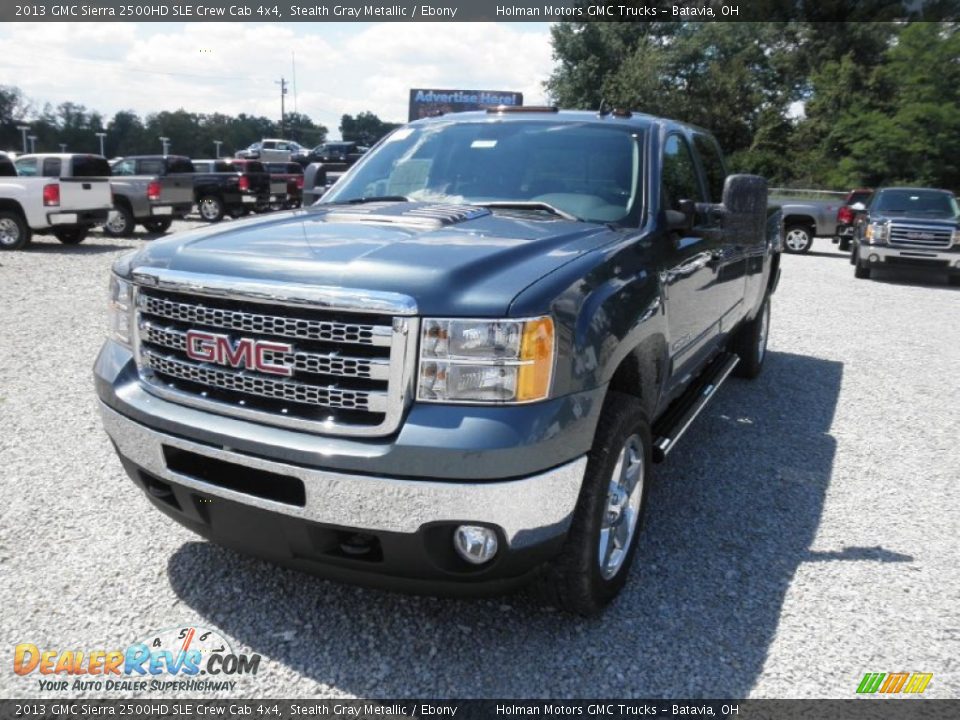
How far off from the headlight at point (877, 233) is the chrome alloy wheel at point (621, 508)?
1303 centimetres

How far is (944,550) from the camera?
12.3ft

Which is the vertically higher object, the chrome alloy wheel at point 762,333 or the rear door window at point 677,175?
the rear door window at point 677,175

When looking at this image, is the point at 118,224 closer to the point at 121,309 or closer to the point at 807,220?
the point at 807,220

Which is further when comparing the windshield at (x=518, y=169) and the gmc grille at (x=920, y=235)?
the gmc grille at (x=920, y=235)

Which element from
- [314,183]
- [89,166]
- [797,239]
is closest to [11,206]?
[89,166]

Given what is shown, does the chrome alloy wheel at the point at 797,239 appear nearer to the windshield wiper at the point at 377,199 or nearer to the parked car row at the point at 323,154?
the windshield wiper at the point at 377,199

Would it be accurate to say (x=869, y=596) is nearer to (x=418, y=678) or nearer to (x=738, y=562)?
(x=738, y=562)

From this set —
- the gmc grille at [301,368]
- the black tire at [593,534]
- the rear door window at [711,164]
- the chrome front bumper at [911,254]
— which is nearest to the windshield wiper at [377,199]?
the gmc grille at [301,368]

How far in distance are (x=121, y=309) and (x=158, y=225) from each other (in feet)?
55.2

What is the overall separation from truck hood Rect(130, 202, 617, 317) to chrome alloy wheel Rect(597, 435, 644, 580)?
81 cm

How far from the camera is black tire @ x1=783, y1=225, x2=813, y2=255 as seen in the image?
754 inches

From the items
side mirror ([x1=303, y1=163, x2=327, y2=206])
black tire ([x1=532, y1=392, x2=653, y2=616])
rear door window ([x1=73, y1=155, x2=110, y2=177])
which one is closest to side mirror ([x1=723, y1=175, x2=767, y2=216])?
black tire ([x1=532, y1=392, x2=653, y2=616])

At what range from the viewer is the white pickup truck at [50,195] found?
1395 centimetres

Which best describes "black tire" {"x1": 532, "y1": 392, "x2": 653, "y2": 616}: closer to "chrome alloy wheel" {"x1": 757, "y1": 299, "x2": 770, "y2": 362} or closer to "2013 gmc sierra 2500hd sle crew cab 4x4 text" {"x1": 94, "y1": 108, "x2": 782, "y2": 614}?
"2013 gmc sierra 2500hd sle crew cab 4x4 text" {"x1": 94, "y1": 108, "x2": 782, "y2": 614}
